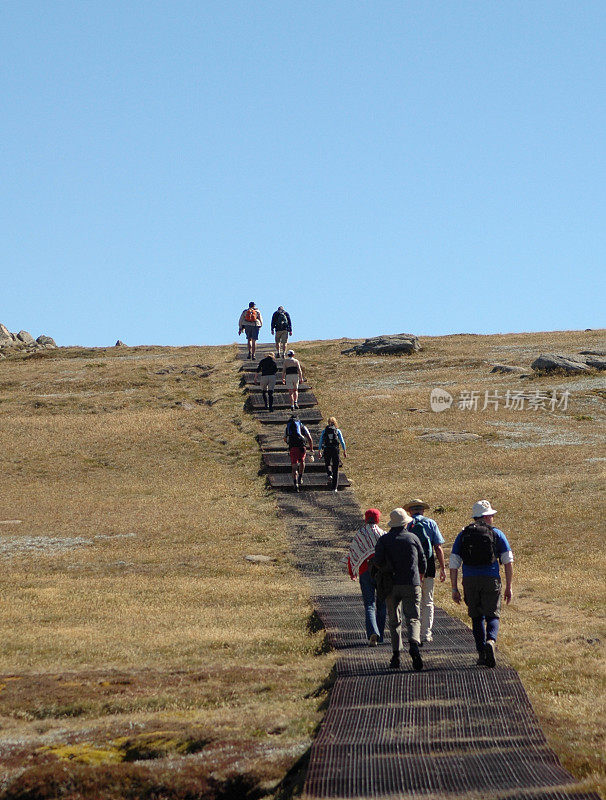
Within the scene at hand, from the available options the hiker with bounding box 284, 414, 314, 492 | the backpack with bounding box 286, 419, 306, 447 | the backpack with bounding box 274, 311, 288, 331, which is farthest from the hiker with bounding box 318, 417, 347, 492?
the backpack with bounding box 274, 311, 288, 331

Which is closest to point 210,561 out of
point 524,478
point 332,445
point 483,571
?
point 332,445

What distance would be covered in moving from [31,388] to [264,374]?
767 inches

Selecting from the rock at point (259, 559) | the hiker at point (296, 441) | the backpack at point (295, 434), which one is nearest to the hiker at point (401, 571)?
the rock at point (259, 559)

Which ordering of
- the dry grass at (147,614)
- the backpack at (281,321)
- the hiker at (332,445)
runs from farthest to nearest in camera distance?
the backpack at (281,321)
the hiker at (332,445)
the dry grass at (147,614)

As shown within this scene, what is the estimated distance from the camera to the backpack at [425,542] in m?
13.7

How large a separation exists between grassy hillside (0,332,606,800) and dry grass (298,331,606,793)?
0.09 m

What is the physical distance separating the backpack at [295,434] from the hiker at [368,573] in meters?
14.8

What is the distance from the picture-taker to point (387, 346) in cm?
6056

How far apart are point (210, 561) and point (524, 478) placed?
40.1ft

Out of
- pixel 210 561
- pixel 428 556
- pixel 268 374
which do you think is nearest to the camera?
pixel 428 556

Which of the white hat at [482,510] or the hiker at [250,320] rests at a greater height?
the hiker at [250,320]

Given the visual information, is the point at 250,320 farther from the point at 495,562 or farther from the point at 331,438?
the point at 495,562

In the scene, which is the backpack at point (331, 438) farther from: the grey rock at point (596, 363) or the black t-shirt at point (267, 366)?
the grey rock at point (596, 363)

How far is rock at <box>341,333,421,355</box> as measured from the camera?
198 feet
